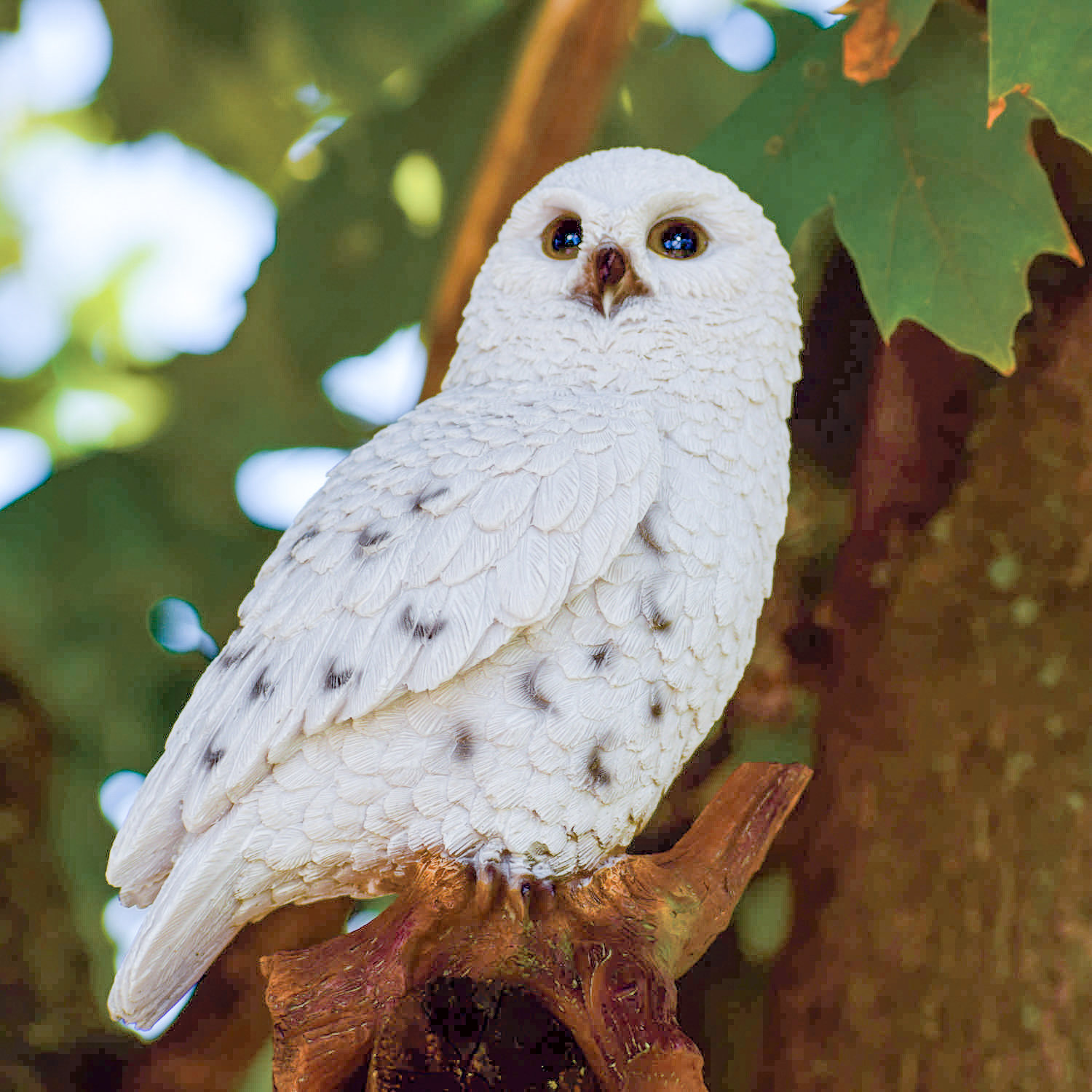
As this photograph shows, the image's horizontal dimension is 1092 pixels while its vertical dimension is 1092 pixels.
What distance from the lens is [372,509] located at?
5.42 feet

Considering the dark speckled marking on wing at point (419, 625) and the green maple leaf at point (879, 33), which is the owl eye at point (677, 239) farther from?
the dark speckled marking on wing at point (419, 625)

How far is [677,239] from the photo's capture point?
181 cm

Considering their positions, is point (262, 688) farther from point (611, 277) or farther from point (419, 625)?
point (611, 277)

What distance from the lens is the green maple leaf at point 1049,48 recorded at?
167 cm

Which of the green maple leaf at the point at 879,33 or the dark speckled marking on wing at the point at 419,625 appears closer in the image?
the dark speckled marking on wing at the point at 419,625

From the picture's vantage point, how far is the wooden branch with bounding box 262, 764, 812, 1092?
1323mm

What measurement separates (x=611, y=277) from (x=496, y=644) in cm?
62

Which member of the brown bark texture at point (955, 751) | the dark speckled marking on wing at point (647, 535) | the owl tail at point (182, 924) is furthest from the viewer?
the brown bark texture at point (955, 751)

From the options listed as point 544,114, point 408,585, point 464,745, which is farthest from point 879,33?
point 464,745

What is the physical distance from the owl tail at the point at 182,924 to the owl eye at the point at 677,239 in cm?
105

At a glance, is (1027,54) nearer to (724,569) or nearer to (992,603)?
(724,569)

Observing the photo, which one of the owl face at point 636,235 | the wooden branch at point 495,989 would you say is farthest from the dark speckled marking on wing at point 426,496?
the wooden branch at point 495,989

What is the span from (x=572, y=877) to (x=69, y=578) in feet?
5.55

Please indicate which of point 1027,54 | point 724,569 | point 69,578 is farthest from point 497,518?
point 69,578
